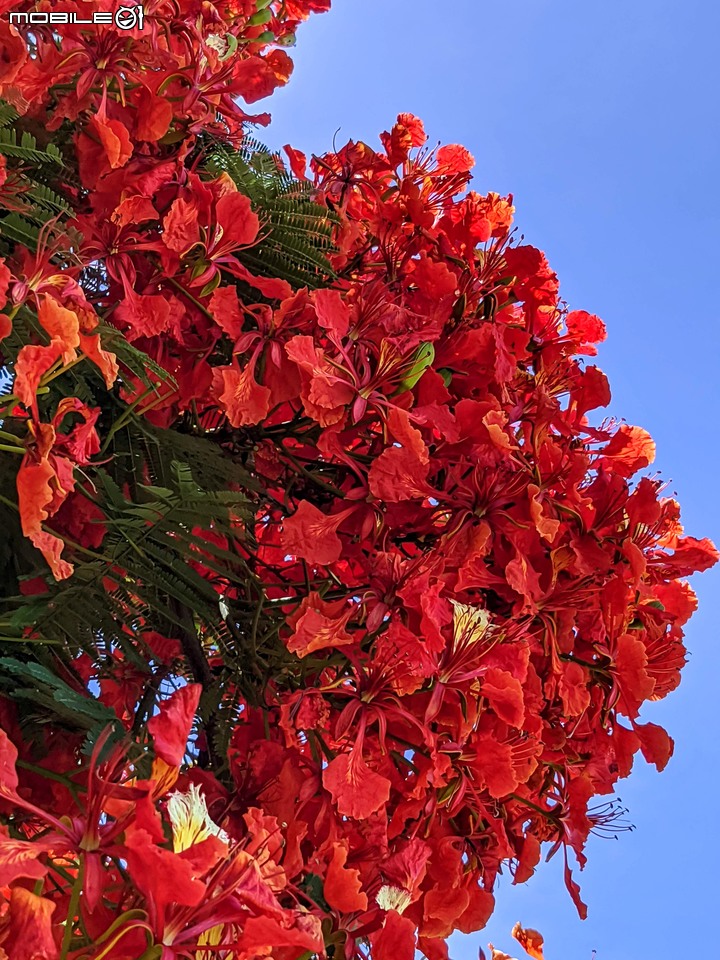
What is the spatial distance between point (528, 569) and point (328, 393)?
28 centimetres

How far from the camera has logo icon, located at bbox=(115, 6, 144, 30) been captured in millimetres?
955

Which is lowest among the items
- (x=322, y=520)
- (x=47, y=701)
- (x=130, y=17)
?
(x=47, y=701)

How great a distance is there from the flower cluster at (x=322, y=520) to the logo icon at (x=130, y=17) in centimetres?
1

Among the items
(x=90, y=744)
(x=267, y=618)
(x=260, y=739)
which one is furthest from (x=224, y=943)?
(x=267, y=618)

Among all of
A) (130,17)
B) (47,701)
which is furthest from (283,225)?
(47,701)

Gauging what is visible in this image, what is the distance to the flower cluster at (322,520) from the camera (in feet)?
3.01

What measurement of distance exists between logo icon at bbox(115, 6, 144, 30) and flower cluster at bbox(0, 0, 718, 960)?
13 millimetres

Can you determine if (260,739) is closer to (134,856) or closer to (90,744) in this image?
(90,744)

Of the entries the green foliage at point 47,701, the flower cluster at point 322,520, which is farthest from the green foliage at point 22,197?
the green foliage at point 47,701

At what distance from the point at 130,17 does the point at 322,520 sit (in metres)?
0.52

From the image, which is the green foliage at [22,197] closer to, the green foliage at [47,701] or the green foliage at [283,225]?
the green foliage at [283,225]

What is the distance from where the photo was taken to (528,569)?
3.38 feet

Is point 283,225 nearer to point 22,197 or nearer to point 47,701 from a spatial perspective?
point 22,197

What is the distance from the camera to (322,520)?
99cm
